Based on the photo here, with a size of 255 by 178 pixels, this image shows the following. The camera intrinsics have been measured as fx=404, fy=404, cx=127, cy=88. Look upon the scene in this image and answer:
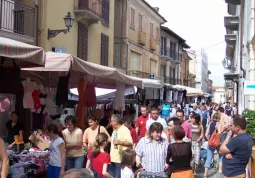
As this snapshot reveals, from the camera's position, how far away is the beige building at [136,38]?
26.9 meters

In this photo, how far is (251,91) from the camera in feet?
33.4

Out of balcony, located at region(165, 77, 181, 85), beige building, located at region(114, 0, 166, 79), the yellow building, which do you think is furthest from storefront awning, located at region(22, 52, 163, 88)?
balcony, located at region(165, 77, 181, 85)

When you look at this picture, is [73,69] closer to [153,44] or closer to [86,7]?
[86,7]

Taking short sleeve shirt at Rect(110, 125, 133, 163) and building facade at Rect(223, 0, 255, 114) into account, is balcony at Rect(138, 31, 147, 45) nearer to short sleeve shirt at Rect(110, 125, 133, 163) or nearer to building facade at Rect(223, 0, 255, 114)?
building facade at Rect(223, 0, 255, 114)

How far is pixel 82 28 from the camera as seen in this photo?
19297 millimetres

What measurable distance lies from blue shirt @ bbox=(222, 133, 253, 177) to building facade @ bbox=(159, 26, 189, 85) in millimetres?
32633

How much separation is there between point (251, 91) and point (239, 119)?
411 cm

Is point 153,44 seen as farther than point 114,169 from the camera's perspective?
Yes

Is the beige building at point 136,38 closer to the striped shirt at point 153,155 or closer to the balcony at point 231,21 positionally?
the balcony at point 231,21

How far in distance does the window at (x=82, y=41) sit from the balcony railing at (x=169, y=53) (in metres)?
20.8

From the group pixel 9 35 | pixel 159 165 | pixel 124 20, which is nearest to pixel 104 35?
pixel 124 20

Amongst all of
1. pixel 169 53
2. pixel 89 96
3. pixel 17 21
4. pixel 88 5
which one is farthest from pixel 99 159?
pixel 169 53

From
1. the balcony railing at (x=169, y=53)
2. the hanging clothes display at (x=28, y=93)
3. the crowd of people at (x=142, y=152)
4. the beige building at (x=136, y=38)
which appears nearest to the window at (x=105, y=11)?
the beige building at (x=136, y=38)

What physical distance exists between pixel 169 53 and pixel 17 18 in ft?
95.3
